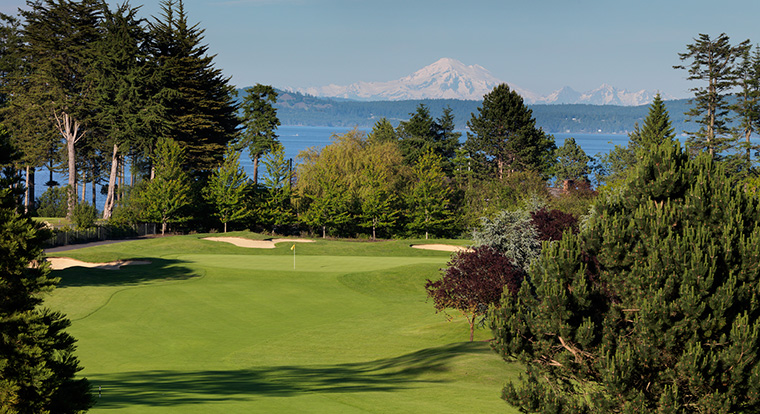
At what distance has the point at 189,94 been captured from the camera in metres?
70.1

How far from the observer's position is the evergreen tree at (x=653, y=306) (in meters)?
14.4

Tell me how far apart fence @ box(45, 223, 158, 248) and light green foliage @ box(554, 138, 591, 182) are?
7525cm

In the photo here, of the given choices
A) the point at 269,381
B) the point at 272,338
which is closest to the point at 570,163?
the point at 272,338

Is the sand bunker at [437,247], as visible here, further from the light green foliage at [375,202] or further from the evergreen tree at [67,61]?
the evergreen tree at [67,61]

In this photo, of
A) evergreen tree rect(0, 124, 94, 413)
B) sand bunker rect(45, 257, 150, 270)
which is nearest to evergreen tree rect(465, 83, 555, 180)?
sand bunker rect(45, 257, 150, 270)

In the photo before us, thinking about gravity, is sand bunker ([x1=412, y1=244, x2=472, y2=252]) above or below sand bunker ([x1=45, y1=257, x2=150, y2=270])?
above

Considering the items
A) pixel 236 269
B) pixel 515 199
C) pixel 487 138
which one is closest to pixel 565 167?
pixel 487 138

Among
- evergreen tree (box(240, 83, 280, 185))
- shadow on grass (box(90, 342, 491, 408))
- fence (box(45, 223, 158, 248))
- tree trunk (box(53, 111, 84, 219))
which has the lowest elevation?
shadow on grass (box(90, 342, 491, 408))

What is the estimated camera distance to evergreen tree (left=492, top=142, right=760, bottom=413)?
565 inches

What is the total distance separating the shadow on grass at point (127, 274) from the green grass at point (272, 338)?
0.31 feet

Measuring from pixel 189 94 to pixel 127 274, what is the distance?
35514 mm

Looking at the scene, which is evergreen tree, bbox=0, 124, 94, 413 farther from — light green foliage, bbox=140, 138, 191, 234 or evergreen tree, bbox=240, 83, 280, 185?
evergreen tree, bbox=240, 83, 280, 185

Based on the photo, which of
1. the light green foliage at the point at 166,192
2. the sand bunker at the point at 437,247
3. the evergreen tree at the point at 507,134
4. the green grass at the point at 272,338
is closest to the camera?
the green grass at the point at 272,338

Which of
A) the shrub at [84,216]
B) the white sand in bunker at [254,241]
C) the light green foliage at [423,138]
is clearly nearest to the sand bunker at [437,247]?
the white sand in bunker at [254,241]
